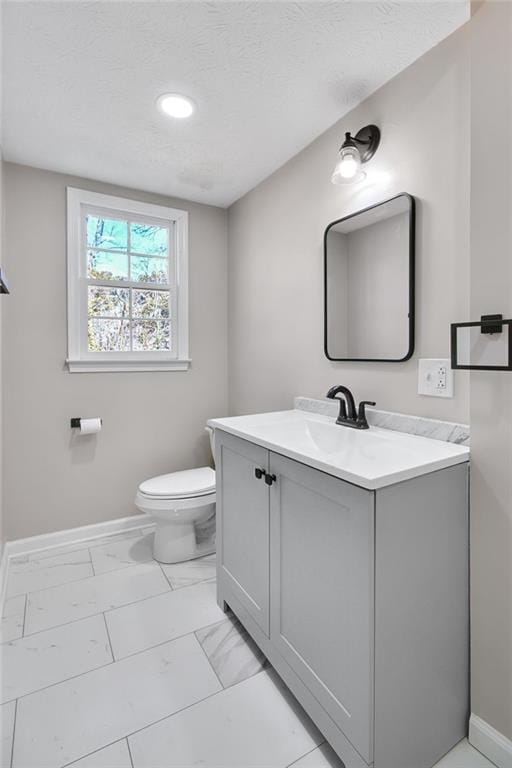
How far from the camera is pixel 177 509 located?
84.7 inches

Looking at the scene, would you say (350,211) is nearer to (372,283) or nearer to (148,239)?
(372,283)

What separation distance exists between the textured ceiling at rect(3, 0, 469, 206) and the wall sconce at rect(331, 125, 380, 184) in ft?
0.56

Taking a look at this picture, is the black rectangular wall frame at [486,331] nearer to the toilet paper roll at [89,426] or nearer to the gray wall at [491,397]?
the gray wall at [491,397]

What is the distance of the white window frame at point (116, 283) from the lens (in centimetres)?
243

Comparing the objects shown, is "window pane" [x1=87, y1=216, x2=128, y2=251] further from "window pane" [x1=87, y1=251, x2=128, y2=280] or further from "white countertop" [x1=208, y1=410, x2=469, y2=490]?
"white countertop" [x1=208, y1=410, x2=469, y2=490]

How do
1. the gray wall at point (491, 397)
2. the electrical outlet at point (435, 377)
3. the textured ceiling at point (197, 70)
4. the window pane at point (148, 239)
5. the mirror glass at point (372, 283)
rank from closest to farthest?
the gray wall at point (491, 397), the textured ceiling at point (197, 70), the electrical outlet at point (435, 377), the mirror glass at point (372, 283), the window pane at point (148, 239)

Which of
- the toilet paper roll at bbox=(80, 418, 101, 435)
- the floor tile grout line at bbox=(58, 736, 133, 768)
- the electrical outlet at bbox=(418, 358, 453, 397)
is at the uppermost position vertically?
the electrical outlet at bbox=(418, 358, 453, 397)

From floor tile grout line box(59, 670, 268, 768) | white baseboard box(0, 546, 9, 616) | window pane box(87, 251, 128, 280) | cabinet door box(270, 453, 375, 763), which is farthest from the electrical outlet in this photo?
white baseboard box(0, 546, 9, 616)

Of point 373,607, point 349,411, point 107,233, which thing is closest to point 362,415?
point 349,411

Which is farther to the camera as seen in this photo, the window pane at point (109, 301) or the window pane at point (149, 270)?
the window pane at point (149, 270)

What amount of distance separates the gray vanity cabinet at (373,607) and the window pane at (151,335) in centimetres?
166

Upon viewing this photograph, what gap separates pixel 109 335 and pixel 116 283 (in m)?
0.36

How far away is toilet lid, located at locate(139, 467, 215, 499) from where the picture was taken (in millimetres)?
2162

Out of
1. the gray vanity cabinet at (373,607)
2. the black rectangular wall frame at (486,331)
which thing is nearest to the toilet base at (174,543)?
the gray vanity cabinet at (373,607)
